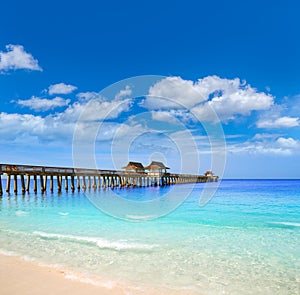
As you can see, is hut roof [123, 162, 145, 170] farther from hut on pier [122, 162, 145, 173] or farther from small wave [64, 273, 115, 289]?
small wave [64, 273, 115, 289]

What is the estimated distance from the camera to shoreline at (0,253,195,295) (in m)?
4.27

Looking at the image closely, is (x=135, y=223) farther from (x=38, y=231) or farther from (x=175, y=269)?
(x=175, y=269)

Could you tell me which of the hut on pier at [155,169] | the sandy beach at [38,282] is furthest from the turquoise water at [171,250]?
the hut on pier at [155,169]

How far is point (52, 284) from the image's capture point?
4.54 meters

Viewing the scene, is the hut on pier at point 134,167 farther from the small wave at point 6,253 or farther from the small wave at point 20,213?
the small wave at point 6,253

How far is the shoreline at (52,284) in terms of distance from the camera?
4.27 m

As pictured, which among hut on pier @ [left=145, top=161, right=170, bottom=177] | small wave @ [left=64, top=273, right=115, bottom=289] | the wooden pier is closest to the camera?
small wave @ [left=64, top=273, right=115, bottom=289]

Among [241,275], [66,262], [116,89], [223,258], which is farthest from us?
[116,89]

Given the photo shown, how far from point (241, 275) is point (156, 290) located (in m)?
1.87

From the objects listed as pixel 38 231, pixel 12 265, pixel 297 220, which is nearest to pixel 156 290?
pixel 12 265

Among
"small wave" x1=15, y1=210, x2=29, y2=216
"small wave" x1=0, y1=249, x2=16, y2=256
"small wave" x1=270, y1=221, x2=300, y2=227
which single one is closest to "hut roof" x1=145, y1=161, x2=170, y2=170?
"small wave" x1=15, y1=210, x2=29, y2=216

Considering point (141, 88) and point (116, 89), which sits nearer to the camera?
point (116, 89)

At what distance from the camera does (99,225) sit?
10617 mm

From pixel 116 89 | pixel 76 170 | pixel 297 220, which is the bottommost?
pixel 297 220
